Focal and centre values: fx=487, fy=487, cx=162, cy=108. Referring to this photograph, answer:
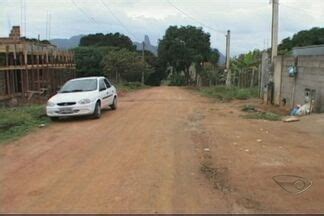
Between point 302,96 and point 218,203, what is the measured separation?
559 inches

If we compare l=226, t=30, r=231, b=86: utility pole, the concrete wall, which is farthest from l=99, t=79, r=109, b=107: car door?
l=226, t=30, r=231, b=86: utility pole

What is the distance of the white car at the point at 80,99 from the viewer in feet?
55.2

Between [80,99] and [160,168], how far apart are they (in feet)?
28.8

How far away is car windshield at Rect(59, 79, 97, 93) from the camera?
1844cm

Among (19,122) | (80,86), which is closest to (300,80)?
(80,86)

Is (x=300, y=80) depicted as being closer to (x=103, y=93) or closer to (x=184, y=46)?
(x=103, y=93)

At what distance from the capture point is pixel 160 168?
8.91 meters

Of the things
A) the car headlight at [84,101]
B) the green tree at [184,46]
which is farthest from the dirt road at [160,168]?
the green tree at [184,46]

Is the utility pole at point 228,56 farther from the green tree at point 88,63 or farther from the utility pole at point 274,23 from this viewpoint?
the utility pole at point 274,23

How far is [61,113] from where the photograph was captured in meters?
16.8

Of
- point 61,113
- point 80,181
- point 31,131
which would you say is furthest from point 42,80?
point 80,181

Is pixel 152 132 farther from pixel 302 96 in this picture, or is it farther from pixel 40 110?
pixel 302 96

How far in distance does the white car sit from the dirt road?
5.84ft

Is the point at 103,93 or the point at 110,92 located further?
the point at 110,92
